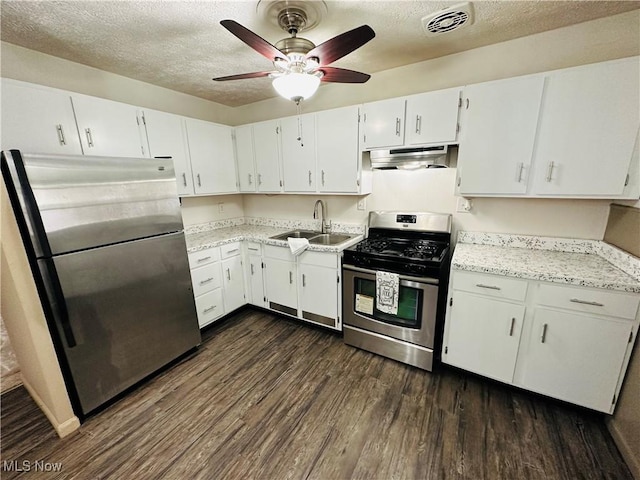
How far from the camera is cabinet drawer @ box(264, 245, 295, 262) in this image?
9.19 feet

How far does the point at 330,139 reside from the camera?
8.64ft

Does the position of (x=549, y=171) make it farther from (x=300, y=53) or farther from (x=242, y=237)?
(x=242, y=237)

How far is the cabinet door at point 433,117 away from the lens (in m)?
2.08

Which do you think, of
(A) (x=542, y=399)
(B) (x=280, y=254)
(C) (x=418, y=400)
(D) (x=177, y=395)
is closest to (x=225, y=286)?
(B) (x=280, y=254)

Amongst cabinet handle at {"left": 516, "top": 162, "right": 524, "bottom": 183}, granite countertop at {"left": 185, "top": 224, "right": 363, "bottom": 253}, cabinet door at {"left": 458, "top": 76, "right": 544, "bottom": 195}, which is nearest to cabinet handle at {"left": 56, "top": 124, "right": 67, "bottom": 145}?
granite countertop at {"left": 185, "top": 224, "right": 363, "bottom": 253}

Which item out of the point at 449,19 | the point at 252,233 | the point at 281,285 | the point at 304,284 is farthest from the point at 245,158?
the point at 449,19

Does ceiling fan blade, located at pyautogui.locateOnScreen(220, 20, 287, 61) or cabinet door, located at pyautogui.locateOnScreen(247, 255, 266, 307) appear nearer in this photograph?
ceiling fan blade, located at pyautogui.locateOnScreen(220, 20, 287, 61)

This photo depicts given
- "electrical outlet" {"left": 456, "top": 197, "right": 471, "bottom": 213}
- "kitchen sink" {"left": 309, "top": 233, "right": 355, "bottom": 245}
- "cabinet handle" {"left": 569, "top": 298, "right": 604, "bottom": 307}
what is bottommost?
"cabinet handle" {"left": 569, "top": 298, "right": 604, "bottom": 307}

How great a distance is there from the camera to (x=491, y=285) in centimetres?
185

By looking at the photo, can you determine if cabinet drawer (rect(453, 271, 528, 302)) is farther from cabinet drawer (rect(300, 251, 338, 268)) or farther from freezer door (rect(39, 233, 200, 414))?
freezer door (rect(39, 233, 200, 414))

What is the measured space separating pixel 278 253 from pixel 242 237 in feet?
1.75

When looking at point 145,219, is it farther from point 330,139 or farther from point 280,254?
point 330,139

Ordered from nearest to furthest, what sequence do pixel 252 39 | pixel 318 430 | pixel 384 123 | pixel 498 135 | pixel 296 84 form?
pixel 252 39 < pixel 296 84 < pixel 318 430 < pixel 498 135 < pixel 384 123

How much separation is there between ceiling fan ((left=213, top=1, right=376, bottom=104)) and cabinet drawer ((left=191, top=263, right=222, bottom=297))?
1885mm
